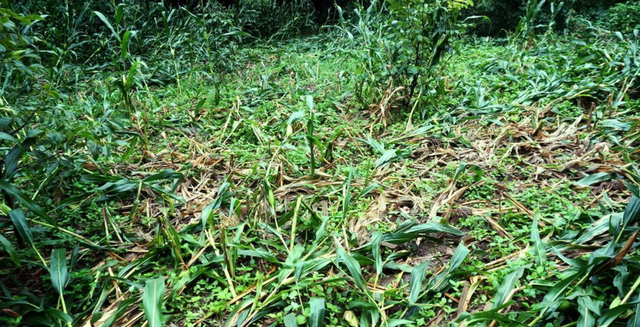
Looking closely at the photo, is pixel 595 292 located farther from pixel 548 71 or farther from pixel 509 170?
pixel 548 71

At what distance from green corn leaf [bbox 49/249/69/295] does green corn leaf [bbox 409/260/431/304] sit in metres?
1.22

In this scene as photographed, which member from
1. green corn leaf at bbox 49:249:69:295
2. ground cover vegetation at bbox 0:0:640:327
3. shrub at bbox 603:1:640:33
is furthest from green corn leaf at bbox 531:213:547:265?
shrub at bbox 603:1:640:33

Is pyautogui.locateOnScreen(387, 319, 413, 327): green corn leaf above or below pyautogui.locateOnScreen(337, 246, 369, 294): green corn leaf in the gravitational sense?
below

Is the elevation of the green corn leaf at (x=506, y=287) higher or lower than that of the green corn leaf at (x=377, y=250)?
higher

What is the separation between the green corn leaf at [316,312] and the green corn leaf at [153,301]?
1.57ft


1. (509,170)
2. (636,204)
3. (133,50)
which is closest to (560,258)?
(636,204)

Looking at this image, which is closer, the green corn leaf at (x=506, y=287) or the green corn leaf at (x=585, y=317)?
the green corn leaf at (x=585, y=317)

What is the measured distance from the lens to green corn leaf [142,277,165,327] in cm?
128

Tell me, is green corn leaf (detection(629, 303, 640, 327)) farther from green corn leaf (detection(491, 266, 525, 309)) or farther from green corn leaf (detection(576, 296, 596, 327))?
green corn leaf (detection(491, 266, 525, 309))

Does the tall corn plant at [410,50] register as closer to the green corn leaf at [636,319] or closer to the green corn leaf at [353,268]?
the green corn leaf at [353,268]

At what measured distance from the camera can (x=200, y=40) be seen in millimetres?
4410

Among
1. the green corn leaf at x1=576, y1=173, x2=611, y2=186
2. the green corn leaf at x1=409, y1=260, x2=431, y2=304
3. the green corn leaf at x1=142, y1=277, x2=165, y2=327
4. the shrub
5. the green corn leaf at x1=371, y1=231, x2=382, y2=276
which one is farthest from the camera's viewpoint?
the shrub

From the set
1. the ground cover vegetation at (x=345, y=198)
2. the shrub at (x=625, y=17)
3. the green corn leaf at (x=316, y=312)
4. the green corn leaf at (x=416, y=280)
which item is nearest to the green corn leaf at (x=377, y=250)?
the ground cover vegetation at (x=345, y=198)

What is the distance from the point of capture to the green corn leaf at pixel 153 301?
4.19 feet
